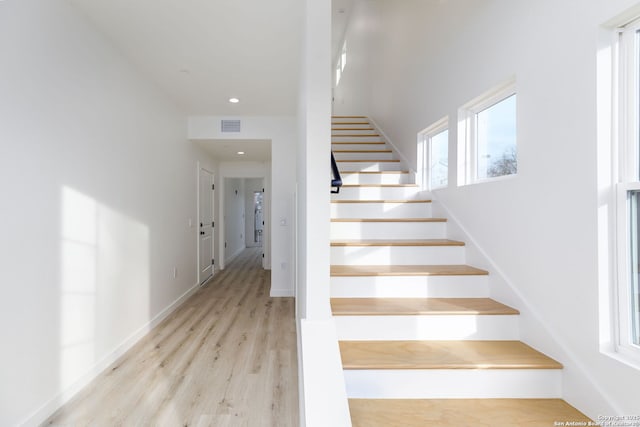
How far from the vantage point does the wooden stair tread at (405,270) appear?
209cm

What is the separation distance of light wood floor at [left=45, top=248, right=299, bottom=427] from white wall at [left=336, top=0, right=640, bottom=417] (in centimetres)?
151

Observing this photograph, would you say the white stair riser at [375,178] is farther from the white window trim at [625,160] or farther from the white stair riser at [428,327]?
the white window trim at [625,160]

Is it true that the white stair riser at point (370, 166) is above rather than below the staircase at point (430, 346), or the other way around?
above

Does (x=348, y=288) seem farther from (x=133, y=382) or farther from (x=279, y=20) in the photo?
(x=279, y=20)

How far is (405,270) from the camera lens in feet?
7.13

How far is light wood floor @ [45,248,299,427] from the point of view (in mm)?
2041

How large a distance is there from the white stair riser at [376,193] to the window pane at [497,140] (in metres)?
0.84

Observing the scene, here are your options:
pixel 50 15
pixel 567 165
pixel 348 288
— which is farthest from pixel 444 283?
pixel 50 15

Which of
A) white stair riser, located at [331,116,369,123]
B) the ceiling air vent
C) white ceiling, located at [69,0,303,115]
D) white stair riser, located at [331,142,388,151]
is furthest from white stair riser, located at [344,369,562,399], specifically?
white stair riser, located at [331,116,369,123]

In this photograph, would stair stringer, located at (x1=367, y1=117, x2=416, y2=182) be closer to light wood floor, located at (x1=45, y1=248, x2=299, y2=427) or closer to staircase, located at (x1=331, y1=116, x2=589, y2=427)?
staircase, located at (x1=331, y1=116, x2=589, y2=427)

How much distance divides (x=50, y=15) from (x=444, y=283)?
2968mm

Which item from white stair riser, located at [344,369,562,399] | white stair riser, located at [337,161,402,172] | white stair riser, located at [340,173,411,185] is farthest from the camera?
white stair riser, located at [337,161,402,172]

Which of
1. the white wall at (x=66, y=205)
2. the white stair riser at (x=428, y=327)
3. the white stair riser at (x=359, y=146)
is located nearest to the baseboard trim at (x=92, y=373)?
the white wall at (x=66, y=205)

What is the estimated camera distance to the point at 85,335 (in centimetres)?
244
